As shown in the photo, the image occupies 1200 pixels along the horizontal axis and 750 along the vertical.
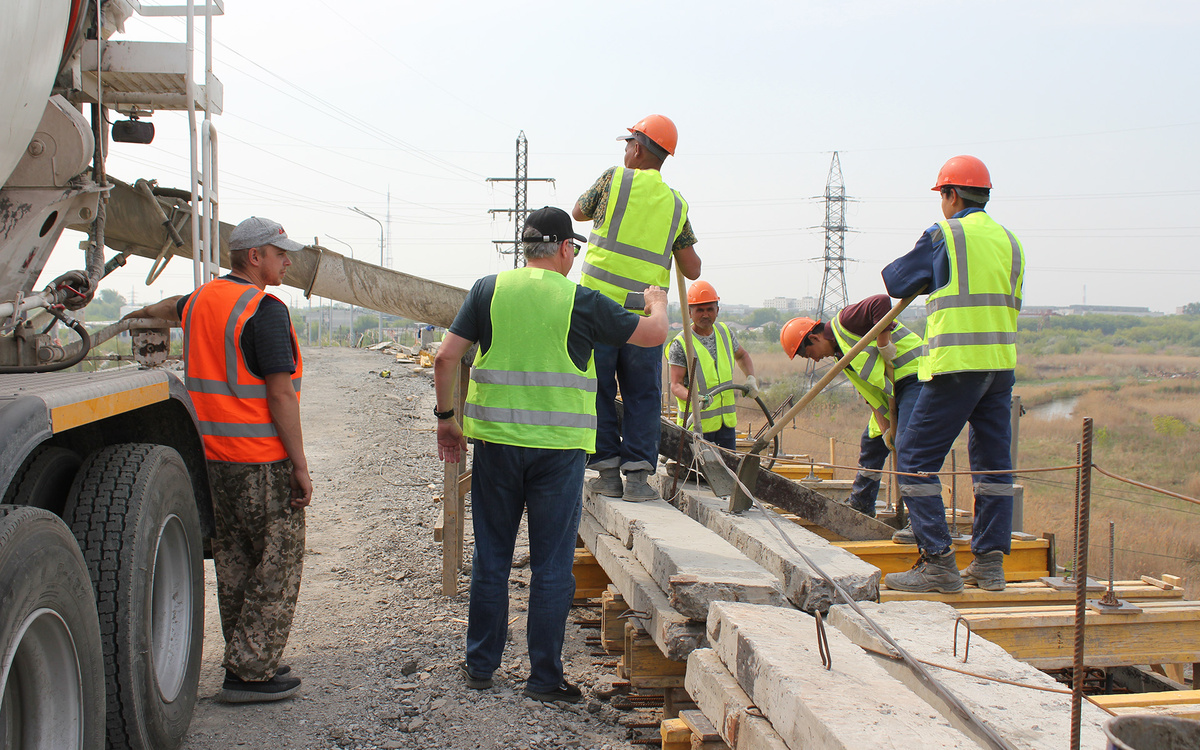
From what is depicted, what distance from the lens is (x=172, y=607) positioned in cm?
355

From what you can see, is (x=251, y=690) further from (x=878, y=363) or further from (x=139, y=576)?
(x=878, y=363)

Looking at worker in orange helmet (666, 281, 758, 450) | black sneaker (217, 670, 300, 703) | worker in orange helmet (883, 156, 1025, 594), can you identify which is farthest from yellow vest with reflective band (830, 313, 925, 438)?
black sneaker (217, 670, 300, 703)

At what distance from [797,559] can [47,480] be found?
2849 millimetres

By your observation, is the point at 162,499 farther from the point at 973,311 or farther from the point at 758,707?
the point at 973,311

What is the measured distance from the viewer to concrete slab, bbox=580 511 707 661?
3.36 metres

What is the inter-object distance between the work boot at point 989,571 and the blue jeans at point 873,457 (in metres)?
1.46

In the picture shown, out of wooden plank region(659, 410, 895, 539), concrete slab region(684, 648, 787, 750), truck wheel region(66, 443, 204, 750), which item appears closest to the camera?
concrete slab region(684, 648, 787, 750)

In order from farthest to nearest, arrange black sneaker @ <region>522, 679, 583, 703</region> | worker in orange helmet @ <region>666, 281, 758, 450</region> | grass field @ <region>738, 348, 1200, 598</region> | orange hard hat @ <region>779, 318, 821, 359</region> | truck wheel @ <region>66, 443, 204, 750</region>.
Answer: grass field @ <region>738, 348, 1200, 598</region> → worker in orange helmet @ <region>666, 281, 758, 450</region> → orange hard hat @ <region>779, 318, 821, 359</region> → black sneaker @ <region>522, 679, 583, 703</region> → truck wheel @ <region>66, 443, 204, 750</region>

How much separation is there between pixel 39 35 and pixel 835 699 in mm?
3154

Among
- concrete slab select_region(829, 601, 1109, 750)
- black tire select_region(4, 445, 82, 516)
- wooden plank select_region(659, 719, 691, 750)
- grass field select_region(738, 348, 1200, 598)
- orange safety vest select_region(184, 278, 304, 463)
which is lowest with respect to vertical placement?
grass field select_region(738, 348, 1200, 598)

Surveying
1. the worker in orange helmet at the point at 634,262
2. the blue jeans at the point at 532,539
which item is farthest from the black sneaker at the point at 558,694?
the worker in orange helmet at the point at 634,262

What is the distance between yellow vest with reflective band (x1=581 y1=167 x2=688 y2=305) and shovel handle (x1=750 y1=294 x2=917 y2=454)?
1.01 meters

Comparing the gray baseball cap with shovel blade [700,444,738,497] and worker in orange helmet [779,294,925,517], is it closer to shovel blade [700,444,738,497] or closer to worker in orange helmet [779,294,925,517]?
shovel blade [700,444,738,497]

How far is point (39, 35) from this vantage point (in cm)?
273
